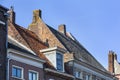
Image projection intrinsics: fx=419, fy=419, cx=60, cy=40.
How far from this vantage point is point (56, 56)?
5078 cm

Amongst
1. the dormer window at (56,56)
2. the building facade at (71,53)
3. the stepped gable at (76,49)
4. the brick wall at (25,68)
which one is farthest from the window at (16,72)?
the stepped gable at (76,49)

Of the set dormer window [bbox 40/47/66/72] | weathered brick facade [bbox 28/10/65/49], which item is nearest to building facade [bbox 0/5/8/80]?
dormer window [bbox 40/47/66/72]

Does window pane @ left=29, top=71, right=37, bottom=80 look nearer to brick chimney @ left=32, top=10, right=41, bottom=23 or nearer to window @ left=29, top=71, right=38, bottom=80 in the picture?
window @ left=29, top=71, right=38, bottom=80

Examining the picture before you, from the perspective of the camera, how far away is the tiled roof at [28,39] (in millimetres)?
48938

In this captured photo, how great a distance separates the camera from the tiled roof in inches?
1927

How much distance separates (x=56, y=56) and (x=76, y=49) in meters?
11.1

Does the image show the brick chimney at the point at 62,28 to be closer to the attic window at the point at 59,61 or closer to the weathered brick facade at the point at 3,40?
the attic window at the point at 59,61

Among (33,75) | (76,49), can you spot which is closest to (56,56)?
(33,75)

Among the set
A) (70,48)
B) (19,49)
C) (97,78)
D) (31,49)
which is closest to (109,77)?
(97,78)

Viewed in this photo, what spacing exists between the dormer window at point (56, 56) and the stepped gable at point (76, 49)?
245 inches

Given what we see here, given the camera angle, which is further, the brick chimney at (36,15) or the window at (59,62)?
the brick chimney at (36,15)

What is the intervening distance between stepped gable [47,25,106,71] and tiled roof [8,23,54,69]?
17.5ft

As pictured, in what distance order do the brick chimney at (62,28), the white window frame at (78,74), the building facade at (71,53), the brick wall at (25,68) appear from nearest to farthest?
the brick wall at (25,68), the building facade at (71,53), the white window frame at (78,74), the brick chimney at (62,28)

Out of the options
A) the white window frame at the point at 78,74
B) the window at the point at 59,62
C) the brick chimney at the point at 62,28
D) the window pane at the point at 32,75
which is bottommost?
the window pane at the point at 32,75
